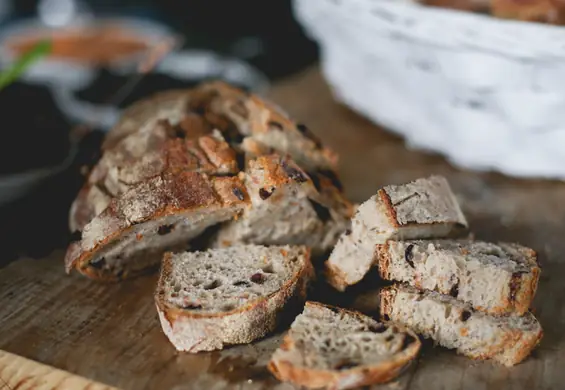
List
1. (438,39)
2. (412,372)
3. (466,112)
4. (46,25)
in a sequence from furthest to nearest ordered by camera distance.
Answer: (46,25) → (466,112) → (438,39) → (412,372)

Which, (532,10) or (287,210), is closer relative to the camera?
(287,210)

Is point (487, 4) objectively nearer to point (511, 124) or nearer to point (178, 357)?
point (511, 124)

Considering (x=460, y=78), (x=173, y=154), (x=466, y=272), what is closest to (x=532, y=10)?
(x=460, y=78)

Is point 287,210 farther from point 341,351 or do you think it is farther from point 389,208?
point 341,351

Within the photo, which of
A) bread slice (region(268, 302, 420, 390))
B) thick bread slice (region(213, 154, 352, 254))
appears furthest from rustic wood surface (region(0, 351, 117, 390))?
thick bread slice (region(213, 154, 352, 254))

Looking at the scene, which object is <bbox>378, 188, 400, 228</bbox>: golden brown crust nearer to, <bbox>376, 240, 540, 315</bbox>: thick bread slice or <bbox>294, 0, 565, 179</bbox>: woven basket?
<bbox>376, 240, 540, 315</bbox>: thick bread slice

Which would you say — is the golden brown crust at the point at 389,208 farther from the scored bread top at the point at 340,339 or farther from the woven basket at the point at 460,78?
the woven basket at the point at 460,78

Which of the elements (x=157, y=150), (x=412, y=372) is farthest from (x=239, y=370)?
(x=157, y=150)
